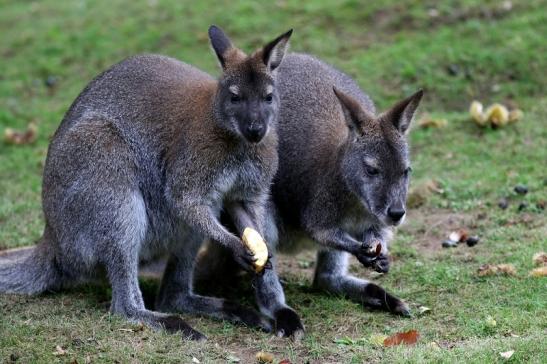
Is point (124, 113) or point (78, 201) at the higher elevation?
point (124, 113)

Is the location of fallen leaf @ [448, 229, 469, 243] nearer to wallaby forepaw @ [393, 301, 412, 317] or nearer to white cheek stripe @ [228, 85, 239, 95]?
wallaby forepaw @ [393, 301, 412, 317]

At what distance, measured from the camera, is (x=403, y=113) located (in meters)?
5.84

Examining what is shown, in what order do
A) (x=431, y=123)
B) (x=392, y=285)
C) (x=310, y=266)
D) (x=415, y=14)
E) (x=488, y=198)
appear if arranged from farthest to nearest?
(x=415, y=14) → (x=431, y=123) → (x=488, y=198) → (x=310, y=266) → (x=392, y=285)

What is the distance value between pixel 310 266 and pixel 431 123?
9.41ft

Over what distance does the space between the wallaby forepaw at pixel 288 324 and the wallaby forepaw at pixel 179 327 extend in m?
0.52

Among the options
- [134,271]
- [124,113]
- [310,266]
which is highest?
[124,113]

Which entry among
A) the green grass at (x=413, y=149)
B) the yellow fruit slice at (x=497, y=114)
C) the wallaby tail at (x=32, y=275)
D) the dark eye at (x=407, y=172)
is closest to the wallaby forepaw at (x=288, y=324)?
the green grass at (x=413, y=149)

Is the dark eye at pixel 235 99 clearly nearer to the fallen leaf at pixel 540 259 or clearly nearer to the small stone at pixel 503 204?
the fallen leaf at pixel 540 259

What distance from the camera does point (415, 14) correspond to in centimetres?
1170

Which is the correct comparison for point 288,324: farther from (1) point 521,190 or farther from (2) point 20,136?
(2) point 20,136

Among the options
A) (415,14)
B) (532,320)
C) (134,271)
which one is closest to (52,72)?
(415,14)

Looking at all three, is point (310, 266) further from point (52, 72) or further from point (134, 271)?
point (52, 72)

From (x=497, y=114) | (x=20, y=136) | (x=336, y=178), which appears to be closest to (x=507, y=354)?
(x=336, y=178)

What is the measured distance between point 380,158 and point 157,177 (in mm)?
1482
